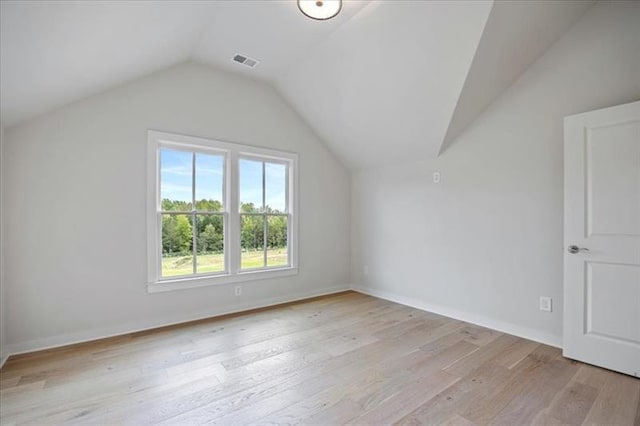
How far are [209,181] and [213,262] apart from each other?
1.02 meters

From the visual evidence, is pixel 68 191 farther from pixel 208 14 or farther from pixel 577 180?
pixel 577 180

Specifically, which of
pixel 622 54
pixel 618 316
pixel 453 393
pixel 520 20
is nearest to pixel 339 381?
pixel 453 393

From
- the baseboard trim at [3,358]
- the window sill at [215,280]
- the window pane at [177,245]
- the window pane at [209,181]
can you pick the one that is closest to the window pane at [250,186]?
the window pane at [209,181]

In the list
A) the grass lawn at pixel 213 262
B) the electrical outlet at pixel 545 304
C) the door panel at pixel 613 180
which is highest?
the door panel at pixel 613 180

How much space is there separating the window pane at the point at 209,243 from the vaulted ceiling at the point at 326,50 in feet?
5.61

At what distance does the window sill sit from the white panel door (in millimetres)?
3187

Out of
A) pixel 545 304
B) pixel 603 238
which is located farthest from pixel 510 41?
pixel 545 304

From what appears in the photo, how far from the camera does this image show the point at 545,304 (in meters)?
2.85

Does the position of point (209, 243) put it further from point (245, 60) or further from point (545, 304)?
point (545, 304)

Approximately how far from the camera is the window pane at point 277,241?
421 centimetres

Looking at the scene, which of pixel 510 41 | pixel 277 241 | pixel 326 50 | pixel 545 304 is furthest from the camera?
pixel 277 241

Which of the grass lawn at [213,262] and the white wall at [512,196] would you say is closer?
the white wall at [512,196]

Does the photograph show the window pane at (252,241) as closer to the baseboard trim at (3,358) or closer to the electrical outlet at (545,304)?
the baseboard trim at (3,358)

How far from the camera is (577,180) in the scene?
2496 millimetres
